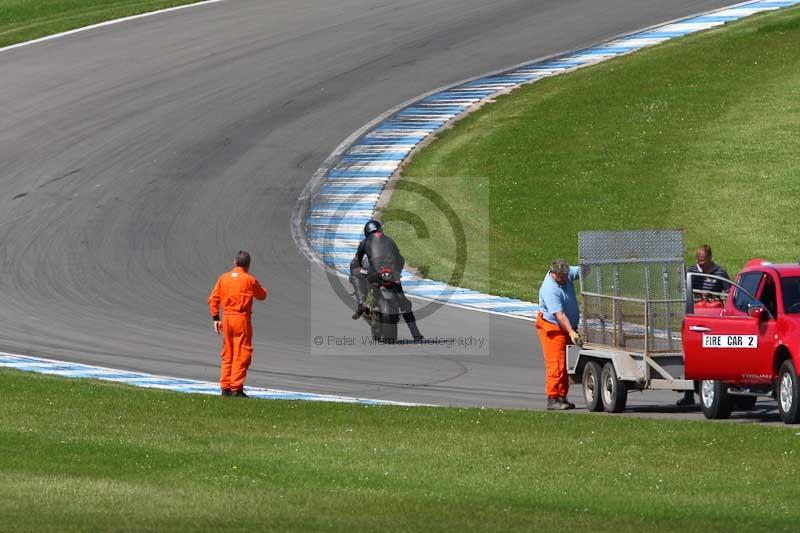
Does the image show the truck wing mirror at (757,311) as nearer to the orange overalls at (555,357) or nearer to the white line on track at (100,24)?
the orange overalls at (555,357)

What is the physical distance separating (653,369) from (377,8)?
3361cm

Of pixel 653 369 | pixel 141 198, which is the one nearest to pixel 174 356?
pixel 653 369

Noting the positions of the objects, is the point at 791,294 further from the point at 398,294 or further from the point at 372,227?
the point at 372,227

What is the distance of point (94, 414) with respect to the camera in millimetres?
16797

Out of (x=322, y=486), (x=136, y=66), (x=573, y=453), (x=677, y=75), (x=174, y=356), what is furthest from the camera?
(x=136, y=66)

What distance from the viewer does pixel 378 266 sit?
75.0ft

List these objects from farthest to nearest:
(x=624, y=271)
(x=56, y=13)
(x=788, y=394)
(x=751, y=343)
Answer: (x=56, y=13) < (x=624, y=271) < (x=751, y=343) < (x=788, y=394)

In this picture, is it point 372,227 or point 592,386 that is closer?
point 592,386

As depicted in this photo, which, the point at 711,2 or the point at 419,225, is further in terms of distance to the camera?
the point at 711,2

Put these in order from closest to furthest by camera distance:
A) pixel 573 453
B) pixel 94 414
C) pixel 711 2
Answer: pixel 573 453 → pixel 94 414 → pixel 711 2

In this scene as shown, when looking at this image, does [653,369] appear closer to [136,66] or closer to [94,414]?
[94,414]

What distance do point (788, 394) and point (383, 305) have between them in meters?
8.16

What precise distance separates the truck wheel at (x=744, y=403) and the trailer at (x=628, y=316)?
56 centimetres

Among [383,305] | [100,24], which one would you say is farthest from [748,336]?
[100,24]
